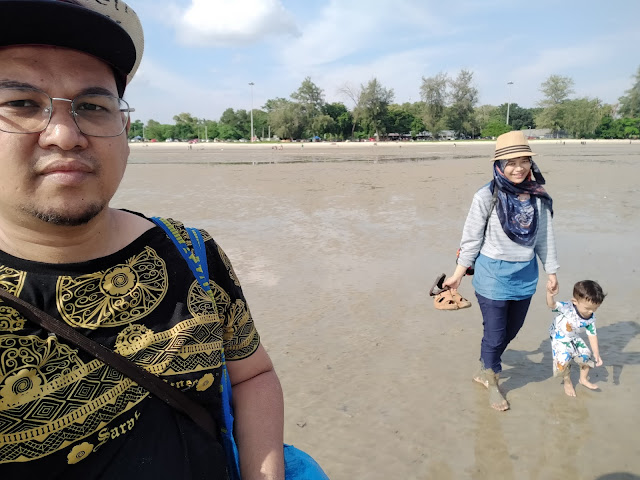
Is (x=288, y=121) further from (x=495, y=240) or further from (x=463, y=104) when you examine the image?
(x=495, y=240)

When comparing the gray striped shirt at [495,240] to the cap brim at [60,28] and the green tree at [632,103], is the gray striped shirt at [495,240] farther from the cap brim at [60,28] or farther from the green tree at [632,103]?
the green tree at [632,103]

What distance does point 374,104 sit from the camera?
7062cm

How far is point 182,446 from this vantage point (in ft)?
3.60

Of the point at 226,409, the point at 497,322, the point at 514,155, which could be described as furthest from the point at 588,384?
the point at 226,409

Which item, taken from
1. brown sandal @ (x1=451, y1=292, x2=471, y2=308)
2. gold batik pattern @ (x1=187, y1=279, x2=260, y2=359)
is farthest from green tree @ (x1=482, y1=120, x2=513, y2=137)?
gold batik pattern @ (x1=187, y1=279, x2=260, y2=359)

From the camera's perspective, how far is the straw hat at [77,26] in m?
0.91

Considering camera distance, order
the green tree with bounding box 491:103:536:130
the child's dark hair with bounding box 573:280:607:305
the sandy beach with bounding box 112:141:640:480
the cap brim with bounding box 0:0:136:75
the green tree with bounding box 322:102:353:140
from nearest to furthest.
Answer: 1. the cap brim with bounding box 0:0:136:75
2. the sandy beach with bounding box 112:141:640:480
3. the child's dark hair with bounding box 573:280:607:305
4. the green tree with bounding box 322:102:353:140
5. the green tree with bounding box 491:103:536:130

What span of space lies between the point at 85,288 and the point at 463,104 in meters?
74.4

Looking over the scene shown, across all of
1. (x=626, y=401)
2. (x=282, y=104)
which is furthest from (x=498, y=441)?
(x=282, y=104)

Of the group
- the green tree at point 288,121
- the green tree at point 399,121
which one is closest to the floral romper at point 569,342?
the green tree at point 288,121

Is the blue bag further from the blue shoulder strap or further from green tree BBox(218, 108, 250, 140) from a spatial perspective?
green tree BBox(218, 108, 250, 140)

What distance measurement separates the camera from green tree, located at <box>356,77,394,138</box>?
2773 inches

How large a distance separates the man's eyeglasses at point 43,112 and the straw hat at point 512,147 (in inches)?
111

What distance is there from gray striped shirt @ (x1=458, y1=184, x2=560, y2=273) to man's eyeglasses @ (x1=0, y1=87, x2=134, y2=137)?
108 inches
